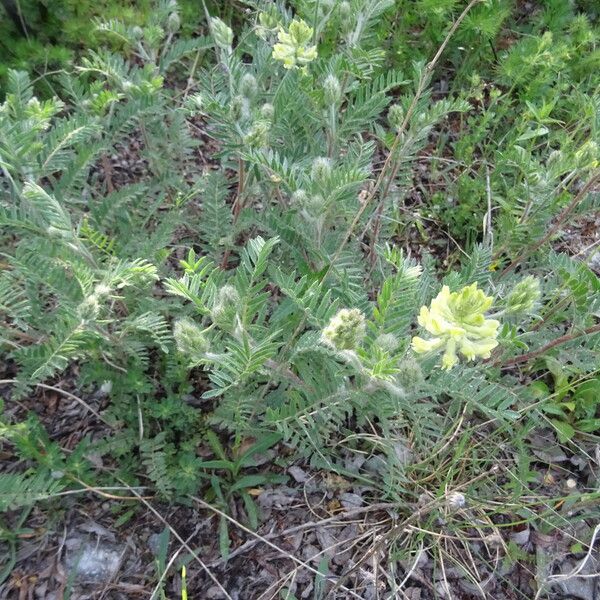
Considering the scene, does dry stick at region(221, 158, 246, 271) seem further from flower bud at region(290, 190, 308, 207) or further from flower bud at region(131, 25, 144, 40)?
flower bud at region(131, 25, 144, 40)

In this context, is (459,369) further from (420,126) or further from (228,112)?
(228,112)

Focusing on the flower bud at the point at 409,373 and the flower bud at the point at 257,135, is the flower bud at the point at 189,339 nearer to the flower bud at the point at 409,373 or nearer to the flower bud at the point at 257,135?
the flower bud at the point at 409,373

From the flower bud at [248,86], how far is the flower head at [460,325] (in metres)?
1.01

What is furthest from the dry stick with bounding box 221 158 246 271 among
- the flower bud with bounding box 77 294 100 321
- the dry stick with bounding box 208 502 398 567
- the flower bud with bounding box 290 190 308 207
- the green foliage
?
the dry stick with bounding box 208 502 398 567

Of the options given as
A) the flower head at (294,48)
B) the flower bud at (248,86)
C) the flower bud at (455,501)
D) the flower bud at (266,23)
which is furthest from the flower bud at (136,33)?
the flower bud at (455,501)

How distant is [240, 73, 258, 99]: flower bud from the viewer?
73.2 inches

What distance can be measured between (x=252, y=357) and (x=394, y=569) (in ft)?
2.95

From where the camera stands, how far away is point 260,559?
72.9 inches

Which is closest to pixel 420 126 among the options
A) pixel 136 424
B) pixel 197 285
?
pixel 197 285

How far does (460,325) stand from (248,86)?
1.08m

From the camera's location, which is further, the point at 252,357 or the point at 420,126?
the point at 420,126

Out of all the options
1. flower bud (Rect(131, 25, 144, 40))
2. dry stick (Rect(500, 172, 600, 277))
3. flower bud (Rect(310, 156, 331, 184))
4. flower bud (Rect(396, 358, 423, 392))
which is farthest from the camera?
flower bud (Rect(131, 25, 144, 40))

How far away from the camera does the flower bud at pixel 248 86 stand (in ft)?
6.10

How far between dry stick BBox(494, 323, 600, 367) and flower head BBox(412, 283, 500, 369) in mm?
676
